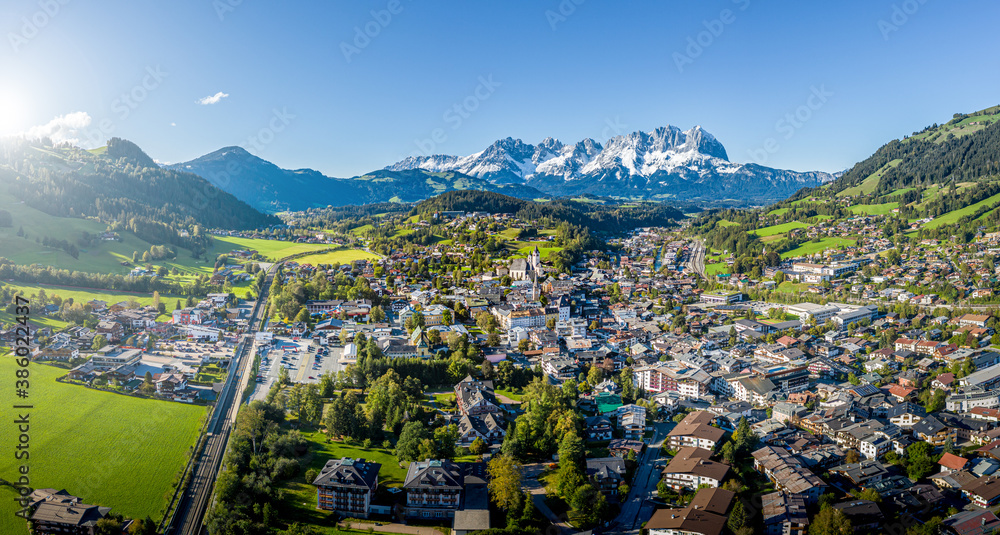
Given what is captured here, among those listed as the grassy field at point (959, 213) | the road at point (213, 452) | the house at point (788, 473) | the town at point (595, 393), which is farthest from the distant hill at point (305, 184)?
the house at point (788, 473)

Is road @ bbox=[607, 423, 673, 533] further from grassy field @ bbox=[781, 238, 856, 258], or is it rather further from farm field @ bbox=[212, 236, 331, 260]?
farm field @ bbox=[212, 236, 331, 260]

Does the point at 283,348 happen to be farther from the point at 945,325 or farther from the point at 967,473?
the point at 945,325

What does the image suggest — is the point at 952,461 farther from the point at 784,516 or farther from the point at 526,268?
the point at 526,268

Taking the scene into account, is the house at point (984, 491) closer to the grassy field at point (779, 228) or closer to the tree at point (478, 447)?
the tree at point (478, 447)

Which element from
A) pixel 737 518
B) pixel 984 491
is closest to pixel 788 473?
pixel 737 518

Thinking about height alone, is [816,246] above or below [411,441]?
above

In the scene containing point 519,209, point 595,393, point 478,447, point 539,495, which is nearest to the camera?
point 539,495

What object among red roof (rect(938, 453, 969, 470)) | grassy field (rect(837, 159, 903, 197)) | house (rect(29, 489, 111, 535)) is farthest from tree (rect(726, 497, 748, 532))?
grassy field (rect(837, 159, 903, 197))
